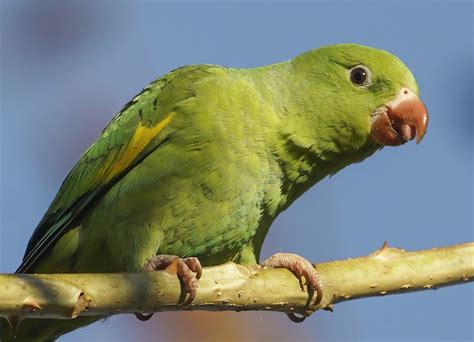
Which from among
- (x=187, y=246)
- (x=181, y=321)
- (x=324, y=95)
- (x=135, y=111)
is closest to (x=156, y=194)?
(x=187, y=246)

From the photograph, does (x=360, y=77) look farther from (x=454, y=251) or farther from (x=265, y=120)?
(x=454, y=251)

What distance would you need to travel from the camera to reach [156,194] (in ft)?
13.3

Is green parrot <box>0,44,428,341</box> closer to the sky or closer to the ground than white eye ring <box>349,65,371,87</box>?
closer to the ground

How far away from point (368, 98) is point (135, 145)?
4.39 ft

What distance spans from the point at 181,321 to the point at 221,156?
5.40ft

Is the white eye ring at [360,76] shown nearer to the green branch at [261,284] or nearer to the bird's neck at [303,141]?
the bird's neck at [303,141]

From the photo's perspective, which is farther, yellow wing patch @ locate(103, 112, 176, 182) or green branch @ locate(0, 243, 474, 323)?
yellow wing patch @ locate(103, 112, 176, 182)

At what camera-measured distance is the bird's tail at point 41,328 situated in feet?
13.9

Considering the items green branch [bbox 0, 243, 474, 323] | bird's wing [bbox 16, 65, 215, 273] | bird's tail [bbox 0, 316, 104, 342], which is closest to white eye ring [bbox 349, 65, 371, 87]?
bird's wing [bbox 16, 65, 215, 273]

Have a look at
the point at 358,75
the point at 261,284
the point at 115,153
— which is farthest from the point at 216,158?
the point at 358,75

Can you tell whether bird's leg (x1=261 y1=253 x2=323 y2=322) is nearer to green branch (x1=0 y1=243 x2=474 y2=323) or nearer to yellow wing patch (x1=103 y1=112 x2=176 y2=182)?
green branch (x1=0 y1=243 x2=474 y2=323)

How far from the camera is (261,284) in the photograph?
3436 mm

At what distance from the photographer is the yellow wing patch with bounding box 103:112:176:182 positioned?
168 inches

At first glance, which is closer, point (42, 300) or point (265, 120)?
point (42, 300)
